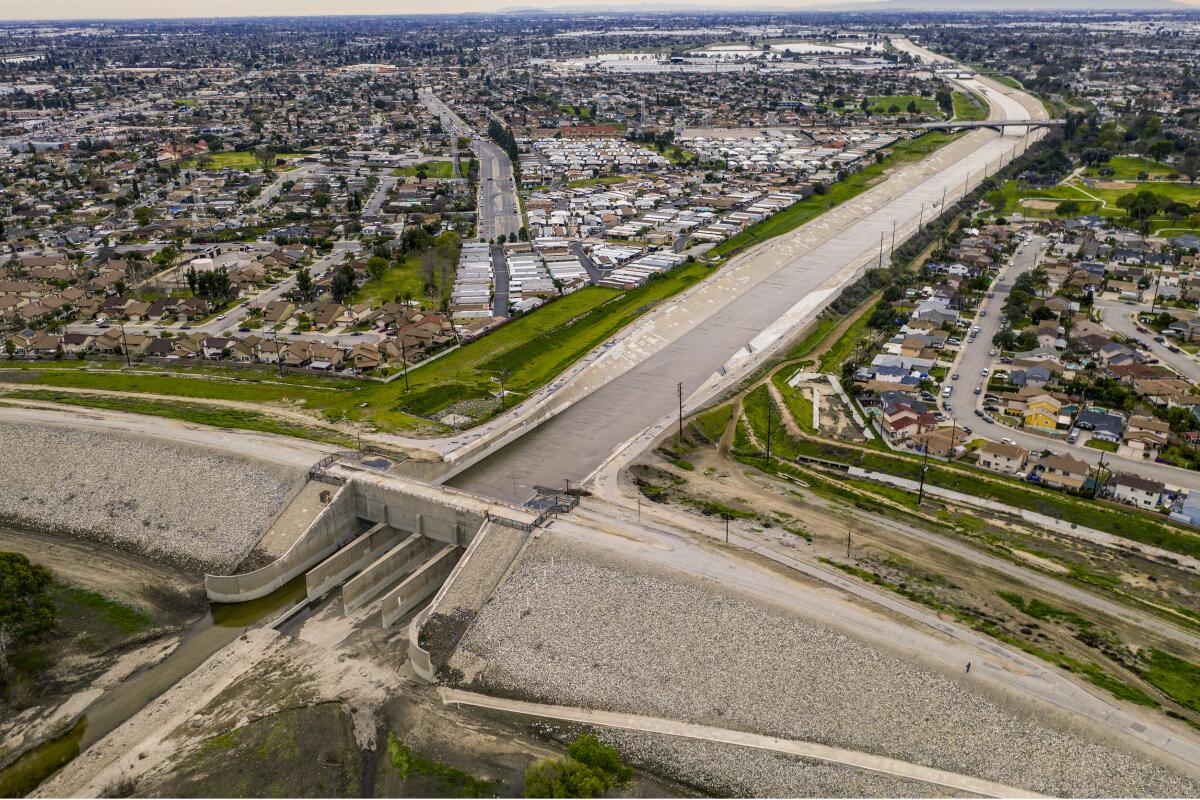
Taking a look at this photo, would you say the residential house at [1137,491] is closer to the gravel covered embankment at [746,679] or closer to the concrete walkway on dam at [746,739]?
the gravel covered embankment at [746,679]

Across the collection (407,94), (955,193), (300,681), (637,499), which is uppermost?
(407,94)

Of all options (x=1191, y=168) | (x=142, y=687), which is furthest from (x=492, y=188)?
(x=142, y=687)

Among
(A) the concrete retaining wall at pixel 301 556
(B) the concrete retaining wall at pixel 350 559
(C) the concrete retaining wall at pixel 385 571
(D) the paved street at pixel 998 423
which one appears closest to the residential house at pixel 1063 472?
(D) the paved street at pixel 998 423

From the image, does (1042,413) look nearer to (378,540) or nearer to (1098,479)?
(1098,479)

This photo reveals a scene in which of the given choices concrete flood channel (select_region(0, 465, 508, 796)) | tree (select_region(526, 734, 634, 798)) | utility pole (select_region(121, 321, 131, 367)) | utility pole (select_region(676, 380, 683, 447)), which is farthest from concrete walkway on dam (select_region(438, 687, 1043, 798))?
utility pole (select_region(121, 321, 131, 367))

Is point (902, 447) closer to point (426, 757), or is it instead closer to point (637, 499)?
point (637, 499)

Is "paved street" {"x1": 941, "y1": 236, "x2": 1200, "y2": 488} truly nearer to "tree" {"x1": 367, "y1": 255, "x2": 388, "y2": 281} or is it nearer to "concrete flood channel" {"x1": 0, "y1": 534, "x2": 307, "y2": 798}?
"concrete flood channel" {"x1": 0, "y1": 534, "x2": 307, "y2": 798}

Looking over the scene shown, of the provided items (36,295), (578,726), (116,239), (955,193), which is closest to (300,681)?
(578,726)
